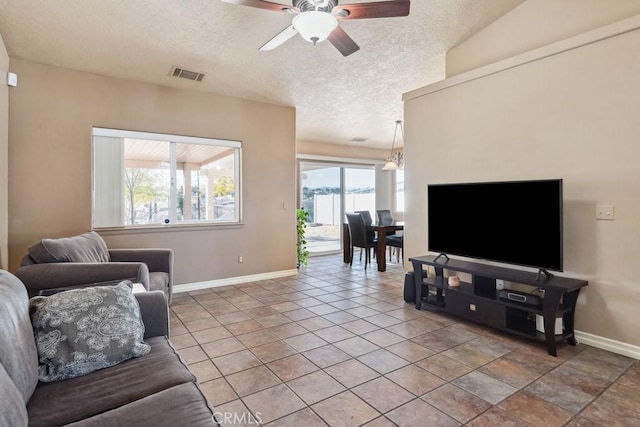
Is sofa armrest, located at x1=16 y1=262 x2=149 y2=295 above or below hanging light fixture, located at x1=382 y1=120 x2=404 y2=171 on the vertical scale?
below

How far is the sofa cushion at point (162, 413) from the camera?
115 centimetres

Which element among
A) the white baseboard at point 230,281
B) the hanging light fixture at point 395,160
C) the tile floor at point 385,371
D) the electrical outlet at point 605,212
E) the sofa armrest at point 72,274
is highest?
the hanging light fixture at point 395,160

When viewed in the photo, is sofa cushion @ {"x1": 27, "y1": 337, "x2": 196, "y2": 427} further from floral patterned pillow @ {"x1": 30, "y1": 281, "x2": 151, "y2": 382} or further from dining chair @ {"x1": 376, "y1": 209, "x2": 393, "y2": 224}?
dining chair @ {"x1": 376, "y1": 209, "x2": 393, "y2": 224}

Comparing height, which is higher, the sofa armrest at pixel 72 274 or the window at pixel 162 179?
the window at pixel 162 179

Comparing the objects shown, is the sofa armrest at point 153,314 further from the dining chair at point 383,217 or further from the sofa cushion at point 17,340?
the dining chair at point 383,217

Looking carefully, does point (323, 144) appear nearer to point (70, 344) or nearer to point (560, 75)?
point (560, 75)

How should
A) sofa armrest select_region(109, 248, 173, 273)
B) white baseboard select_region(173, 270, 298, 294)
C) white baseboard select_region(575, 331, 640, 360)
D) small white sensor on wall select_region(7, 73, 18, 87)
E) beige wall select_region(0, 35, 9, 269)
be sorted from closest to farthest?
1. white baseboard select_region(575, 331, 640, 360)
2. beige wall select_region(0, 35, 9, 269)
3. small white sensor on wall select_region(7, 73, 18, 87)
4. sofa armrest select_region(109, 248, 173, 273)
5. white baseboard select_region(173, 270, 298, 294)

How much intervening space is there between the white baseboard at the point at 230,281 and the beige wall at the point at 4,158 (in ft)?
5.92

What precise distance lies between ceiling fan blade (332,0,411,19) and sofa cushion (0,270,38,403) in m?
2.40

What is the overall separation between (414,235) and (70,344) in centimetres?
369

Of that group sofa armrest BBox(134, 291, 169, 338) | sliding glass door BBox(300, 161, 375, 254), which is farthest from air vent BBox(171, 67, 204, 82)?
sliding glass door BBox(300, 161, 375, 254)

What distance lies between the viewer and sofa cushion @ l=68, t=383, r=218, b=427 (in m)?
1.15

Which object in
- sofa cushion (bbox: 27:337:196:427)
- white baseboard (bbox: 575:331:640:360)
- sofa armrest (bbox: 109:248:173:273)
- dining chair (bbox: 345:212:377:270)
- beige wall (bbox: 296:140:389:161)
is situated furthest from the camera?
beige wall (bbox: 296:140:389:161)

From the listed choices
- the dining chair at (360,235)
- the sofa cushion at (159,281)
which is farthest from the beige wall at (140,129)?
the dining chair at (360,235)
